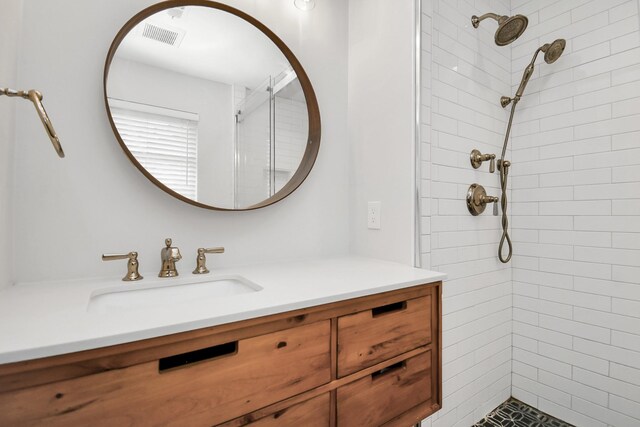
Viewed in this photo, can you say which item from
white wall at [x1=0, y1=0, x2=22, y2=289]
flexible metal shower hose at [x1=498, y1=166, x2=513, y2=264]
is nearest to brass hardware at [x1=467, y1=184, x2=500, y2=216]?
flexible metal shower hose at [x1=498, y1=166, x2=513, y2=264]

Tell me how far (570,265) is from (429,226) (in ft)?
3.12

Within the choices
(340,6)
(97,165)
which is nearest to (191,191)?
(97,165)

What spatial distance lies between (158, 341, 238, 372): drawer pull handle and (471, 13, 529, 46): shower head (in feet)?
5.99

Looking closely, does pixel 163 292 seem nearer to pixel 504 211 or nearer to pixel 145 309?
pixel 145 309

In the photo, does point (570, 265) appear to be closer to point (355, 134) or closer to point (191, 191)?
point (355, 134)

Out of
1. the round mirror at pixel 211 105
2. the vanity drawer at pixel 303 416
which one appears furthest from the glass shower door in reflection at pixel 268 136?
the vanity drawer at pixel 303 416

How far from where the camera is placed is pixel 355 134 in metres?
1.56

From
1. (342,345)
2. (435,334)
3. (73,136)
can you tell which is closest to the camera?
(342,345)

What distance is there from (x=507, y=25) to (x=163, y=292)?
1.93 metres

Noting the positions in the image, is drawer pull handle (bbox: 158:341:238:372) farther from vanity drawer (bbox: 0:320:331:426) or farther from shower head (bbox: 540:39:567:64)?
shower head (bbox: 540:39:567:64)

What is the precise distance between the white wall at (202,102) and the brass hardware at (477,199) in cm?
122

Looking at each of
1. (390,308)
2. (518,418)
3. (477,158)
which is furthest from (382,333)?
(518,418)

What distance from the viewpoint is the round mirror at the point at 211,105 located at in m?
1.08

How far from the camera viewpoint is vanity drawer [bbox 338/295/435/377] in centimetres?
88
